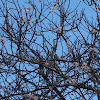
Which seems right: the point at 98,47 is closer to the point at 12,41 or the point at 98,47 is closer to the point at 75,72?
the point at 75,72

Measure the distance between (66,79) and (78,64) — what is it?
0.42m

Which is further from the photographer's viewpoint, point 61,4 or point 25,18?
point 61,4

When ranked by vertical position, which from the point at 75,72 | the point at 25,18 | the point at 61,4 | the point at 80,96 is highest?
the point at 61,4

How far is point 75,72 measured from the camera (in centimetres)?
715

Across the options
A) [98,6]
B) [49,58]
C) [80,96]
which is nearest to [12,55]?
[49,58]

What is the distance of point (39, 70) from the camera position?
7234 mm

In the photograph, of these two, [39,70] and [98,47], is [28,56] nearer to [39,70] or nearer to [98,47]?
[39,70]

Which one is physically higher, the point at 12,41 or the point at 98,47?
the point at 12,41

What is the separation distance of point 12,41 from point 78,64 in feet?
5.00

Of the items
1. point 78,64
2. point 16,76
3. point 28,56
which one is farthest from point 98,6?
point 16,76

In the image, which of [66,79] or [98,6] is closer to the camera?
[66,79]

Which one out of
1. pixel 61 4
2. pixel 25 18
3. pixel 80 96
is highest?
pixel 61 4

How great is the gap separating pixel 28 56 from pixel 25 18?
85 centimetres

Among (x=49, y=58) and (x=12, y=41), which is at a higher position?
(x=12, y=41)
